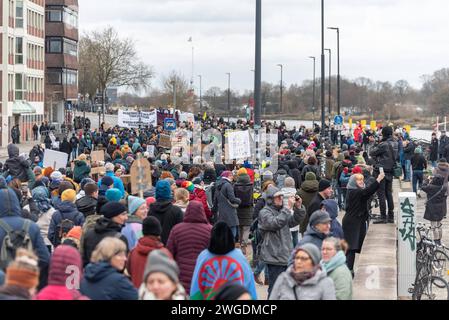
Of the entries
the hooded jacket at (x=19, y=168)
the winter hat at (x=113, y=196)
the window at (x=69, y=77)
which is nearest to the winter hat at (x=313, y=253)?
the winter hat at (x=113, y=196)

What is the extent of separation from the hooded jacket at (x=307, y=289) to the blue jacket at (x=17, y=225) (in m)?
3.23

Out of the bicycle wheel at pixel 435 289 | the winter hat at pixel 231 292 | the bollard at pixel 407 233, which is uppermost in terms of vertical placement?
the winter hat at pixel 231 292

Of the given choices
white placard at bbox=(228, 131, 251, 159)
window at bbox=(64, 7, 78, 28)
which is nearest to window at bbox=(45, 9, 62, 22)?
window at bbox=(64, 7, 78, 28)

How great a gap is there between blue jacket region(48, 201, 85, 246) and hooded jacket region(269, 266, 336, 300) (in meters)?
5.21

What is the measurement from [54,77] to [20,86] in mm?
20733

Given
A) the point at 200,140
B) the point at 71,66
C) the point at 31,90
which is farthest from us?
the point at 71,66

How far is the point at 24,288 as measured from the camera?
8.05 metres

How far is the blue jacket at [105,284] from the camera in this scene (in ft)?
29.9

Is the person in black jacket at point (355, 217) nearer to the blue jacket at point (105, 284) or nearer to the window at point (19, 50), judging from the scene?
the blue jacket at point (105, 284)

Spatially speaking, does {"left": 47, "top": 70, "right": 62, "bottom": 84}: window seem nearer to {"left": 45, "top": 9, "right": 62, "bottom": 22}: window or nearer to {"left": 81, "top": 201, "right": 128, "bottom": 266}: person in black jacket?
{"left": 45, "top": 9, "right": 62, "bottom": 22}: window

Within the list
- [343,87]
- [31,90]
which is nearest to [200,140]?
[31,90]

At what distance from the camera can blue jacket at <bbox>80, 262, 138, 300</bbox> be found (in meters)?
9.10

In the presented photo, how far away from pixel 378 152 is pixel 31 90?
7077cm
